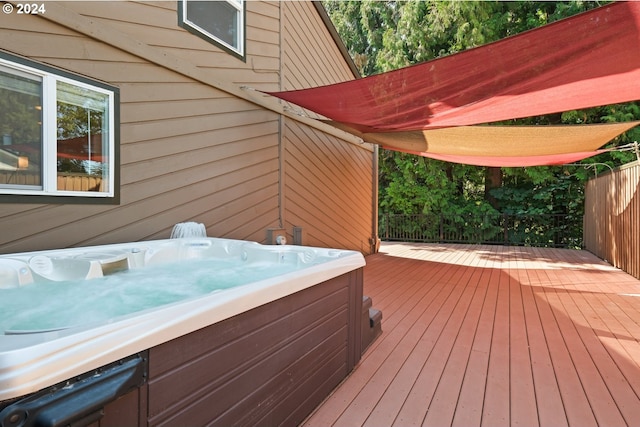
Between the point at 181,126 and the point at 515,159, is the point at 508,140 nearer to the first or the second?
the point at 515,159

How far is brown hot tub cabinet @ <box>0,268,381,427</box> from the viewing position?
773mm

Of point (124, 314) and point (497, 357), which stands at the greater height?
point (124, 314)

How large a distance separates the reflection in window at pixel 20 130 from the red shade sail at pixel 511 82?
209cm

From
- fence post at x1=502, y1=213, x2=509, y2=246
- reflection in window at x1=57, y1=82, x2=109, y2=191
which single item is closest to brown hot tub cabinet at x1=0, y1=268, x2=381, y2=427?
reflection in window at x1=57, y1=82, x2=109, y2=191

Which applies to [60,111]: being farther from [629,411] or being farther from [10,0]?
[629,411]

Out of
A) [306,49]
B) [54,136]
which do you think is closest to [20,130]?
[54,136]

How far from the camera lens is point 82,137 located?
96.0 inches

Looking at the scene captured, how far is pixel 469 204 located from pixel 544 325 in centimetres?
697

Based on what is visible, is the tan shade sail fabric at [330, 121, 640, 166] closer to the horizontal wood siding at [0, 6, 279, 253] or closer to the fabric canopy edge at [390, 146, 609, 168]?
the fabric canopy edge at [390, 146, 609, 168]

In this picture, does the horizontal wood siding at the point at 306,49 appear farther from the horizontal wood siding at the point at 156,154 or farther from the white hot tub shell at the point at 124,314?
the white hot tub shell at the point at 124,314

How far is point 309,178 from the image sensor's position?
5168 mm

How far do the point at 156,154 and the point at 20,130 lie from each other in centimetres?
94

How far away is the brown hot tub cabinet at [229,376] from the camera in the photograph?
0.77 metres

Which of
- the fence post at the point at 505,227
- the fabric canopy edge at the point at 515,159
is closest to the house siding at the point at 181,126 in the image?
the fabric canopy edge at the point at 515,159
